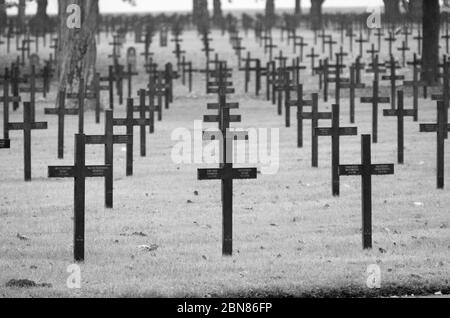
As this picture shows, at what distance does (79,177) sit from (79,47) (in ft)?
74.0

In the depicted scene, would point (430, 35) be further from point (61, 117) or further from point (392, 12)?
point (61, 117)

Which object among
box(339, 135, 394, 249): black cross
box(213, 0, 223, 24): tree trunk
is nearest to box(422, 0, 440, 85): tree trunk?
box(213, 0, 223, 24): tree trunk

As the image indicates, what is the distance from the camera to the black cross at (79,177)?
36.7 ft

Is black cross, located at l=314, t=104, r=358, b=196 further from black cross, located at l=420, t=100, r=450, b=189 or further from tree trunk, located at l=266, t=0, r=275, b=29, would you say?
tree trunk, located at l=266, t=0, r=275, b=29

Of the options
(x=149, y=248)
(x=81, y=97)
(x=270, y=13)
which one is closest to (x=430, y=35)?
(x=81, y=97)

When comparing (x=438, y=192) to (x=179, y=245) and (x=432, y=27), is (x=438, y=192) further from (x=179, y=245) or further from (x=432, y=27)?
(x=432, y=27)

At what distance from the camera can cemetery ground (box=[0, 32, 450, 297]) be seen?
1019 centimetres

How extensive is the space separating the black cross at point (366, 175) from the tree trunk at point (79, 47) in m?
22.0

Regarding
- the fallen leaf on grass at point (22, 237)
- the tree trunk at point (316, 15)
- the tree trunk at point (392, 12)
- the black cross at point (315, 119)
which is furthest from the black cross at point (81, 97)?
the tree trunk at point (316, 15)

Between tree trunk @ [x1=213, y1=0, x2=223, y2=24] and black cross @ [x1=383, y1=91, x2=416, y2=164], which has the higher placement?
tree trunk @ [x1=213, y1=0, x2=223, y2=24]

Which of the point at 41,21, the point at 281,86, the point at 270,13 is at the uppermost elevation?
the point at 270,13

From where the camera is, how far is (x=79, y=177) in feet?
37.4

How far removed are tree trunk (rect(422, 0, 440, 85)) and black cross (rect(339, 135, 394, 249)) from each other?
2578 centimetres

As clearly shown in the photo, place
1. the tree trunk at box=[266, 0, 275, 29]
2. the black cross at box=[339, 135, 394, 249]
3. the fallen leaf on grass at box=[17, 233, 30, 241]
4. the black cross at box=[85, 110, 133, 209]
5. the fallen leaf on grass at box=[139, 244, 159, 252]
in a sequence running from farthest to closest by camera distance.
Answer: the tree trunk at box=[266, 0, 275, 29] → the black cross at box=[85, 110, 133, 209] → the fallen leaf on grass at box=[17, 233, 30, 241] → the fallen leaf on grass at box=[139, 244, 159, 252] → the black cross at box=[339, 135, 394, 249]
